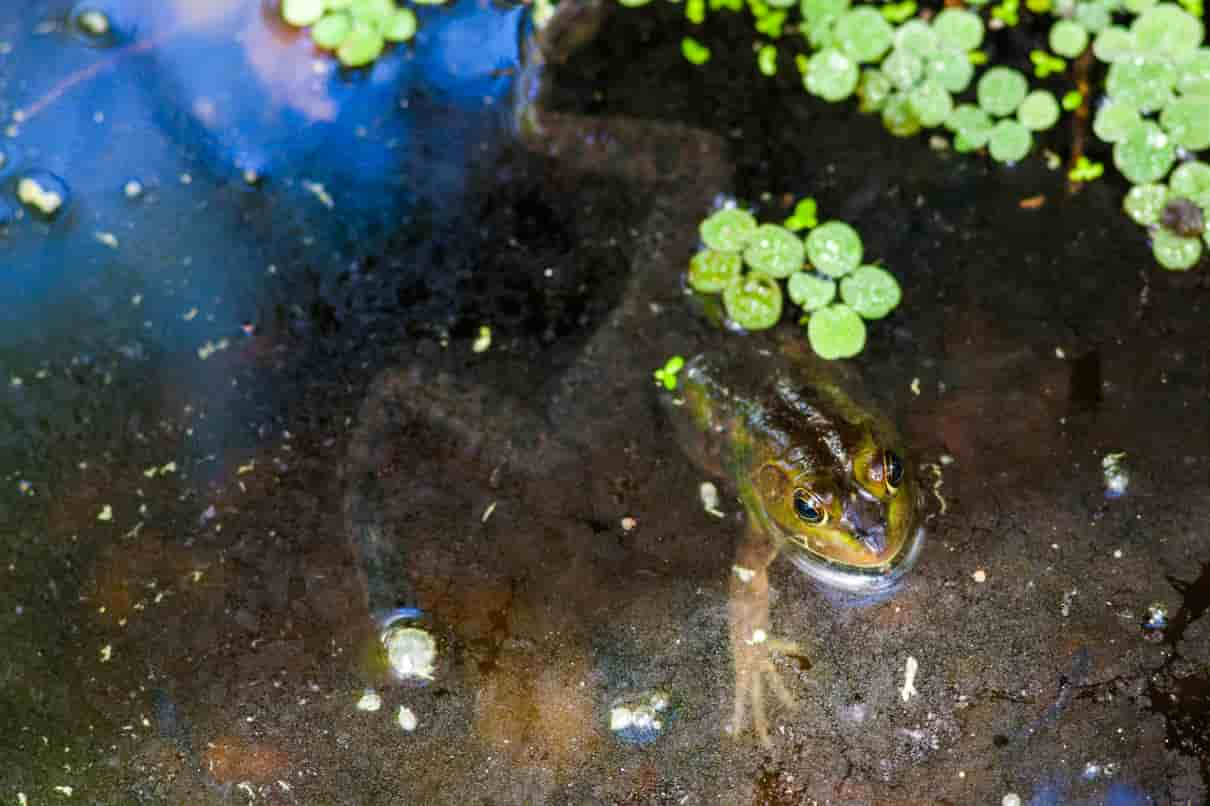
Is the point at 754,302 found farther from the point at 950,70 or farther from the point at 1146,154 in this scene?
the point at 1146,154

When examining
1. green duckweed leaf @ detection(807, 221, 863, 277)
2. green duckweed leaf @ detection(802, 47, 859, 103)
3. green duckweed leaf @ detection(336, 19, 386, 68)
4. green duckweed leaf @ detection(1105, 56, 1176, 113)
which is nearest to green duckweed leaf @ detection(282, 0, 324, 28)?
green duckweed leaf @ detection(336, 19, 386, 68)

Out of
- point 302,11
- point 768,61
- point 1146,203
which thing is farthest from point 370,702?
point 1146,203

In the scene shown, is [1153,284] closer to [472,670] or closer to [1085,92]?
[1085,92]

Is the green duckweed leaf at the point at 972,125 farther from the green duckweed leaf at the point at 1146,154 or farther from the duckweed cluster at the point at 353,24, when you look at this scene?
the duckweed cluster at the point at 353,24

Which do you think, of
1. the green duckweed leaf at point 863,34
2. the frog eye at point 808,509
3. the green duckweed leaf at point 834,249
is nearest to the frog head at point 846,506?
the frog eye at point 808,509

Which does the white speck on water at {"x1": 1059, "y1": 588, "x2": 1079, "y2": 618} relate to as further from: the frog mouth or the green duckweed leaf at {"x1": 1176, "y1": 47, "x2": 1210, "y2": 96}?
the green duckweed leaf at {"x1": 1176, "y1": 47, "x2": 1210, "y2": 96}

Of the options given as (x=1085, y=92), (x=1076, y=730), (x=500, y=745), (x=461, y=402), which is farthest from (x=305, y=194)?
(x=1076, y=730)
